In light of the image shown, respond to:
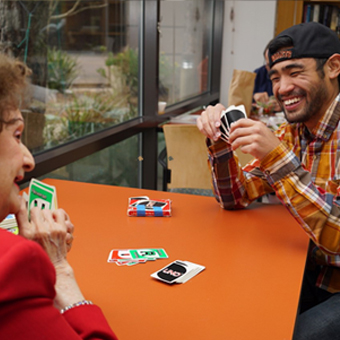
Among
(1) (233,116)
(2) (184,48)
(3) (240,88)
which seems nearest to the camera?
(1) (233,116)

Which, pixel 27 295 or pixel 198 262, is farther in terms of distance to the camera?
pixel 198 262

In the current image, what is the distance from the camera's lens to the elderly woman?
0.67 m

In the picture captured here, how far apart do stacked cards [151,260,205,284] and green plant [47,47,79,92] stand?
1764 millimetres

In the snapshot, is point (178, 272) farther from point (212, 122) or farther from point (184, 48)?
point (184, 48)

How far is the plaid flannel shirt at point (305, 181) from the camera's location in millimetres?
1498

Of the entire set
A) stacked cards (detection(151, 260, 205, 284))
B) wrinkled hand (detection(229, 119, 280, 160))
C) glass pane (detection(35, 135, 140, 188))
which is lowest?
glass pane (detection(35, 135, 140, 188))

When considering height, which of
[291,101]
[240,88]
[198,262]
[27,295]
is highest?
[291,101]

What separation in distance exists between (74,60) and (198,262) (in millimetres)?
2015

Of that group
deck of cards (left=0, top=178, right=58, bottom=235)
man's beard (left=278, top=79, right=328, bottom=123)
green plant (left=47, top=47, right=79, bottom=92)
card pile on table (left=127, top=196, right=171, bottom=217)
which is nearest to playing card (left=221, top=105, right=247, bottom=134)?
man's beard (left=278, top=79, right=328, bottom=123)

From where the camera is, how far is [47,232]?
946mm

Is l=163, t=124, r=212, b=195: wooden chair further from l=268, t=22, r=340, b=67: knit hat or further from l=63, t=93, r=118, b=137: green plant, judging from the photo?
l=268, t=22, r=340, b=67: knit hat

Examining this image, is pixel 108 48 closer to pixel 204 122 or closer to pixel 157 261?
pixel 204 122

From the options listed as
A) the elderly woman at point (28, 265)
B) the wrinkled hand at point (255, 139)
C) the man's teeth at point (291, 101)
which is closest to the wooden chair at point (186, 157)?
the man's teeth at point (291, 101)

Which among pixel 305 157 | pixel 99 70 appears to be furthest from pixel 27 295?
pixel 99 70
